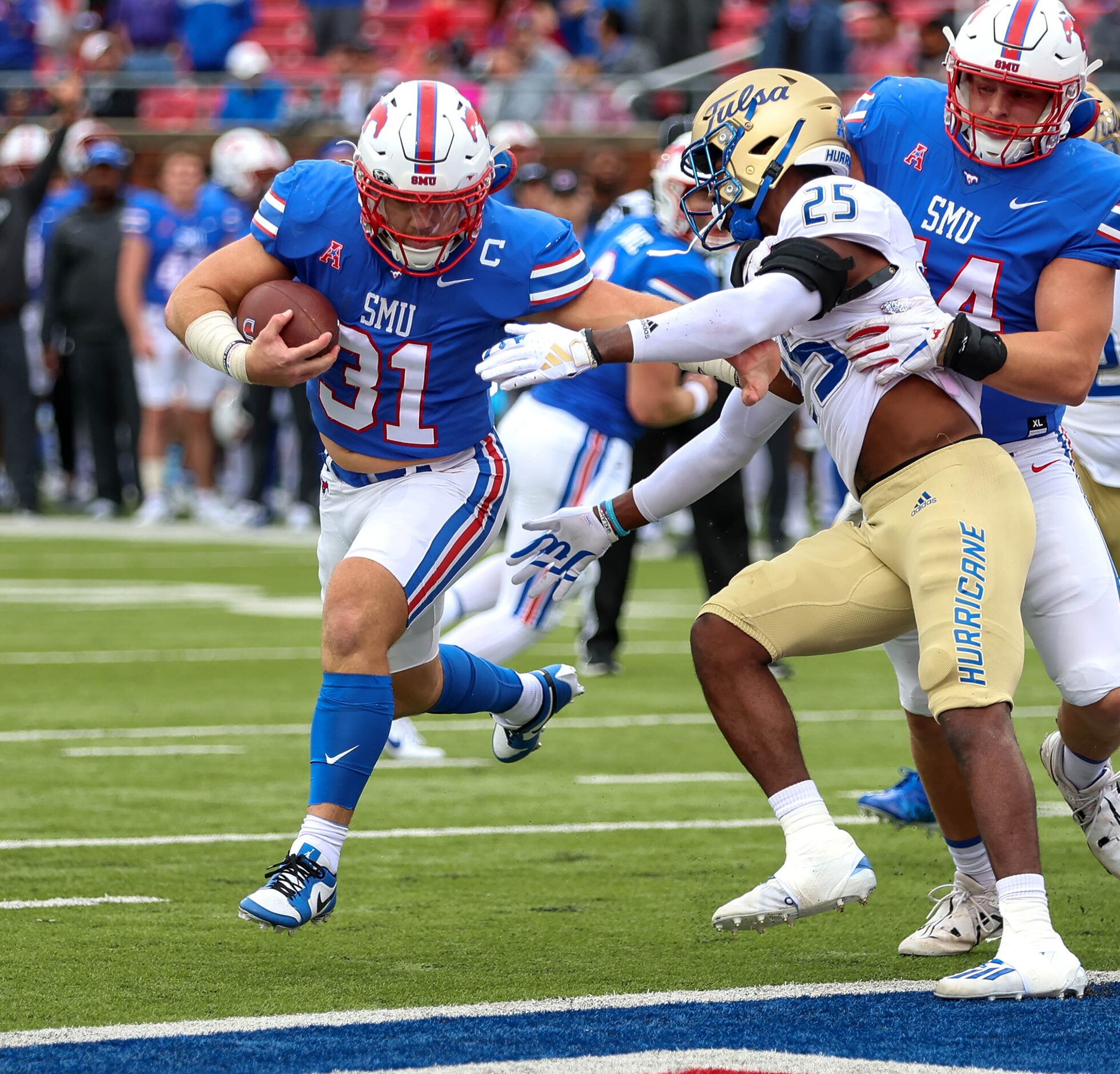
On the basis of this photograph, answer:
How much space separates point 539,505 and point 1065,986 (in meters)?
3.92

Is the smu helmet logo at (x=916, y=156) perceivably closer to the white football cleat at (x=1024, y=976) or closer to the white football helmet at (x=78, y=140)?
the white football cleat at (x=1024, y=976)

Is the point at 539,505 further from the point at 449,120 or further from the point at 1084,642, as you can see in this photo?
the point at 1084,642

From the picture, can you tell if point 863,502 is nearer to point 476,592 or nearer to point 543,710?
point 543,710

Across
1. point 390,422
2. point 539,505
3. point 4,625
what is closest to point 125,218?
point 4,625

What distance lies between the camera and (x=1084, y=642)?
4102 millimetres

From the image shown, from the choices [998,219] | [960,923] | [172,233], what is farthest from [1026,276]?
[172,233]

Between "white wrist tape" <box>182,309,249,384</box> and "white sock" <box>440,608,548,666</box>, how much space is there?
2142 millimetres

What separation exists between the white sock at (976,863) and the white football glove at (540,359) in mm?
1356

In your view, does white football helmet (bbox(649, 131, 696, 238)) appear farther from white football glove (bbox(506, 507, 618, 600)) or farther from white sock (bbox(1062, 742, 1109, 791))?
white sock (bbox(1062, 742, 1109, 791))

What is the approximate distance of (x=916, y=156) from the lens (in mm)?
4395

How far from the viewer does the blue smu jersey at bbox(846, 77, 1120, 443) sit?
13.7 feet

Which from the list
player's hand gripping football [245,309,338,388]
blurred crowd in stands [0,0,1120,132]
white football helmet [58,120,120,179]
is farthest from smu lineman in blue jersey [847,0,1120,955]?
white football helmet [58,120,120,179]

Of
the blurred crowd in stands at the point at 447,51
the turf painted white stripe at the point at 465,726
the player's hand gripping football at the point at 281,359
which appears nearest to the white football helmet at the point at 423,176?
the player's hand gripping football at the point at 281,359

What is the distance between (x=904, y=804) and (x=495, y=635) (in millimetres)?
1691
